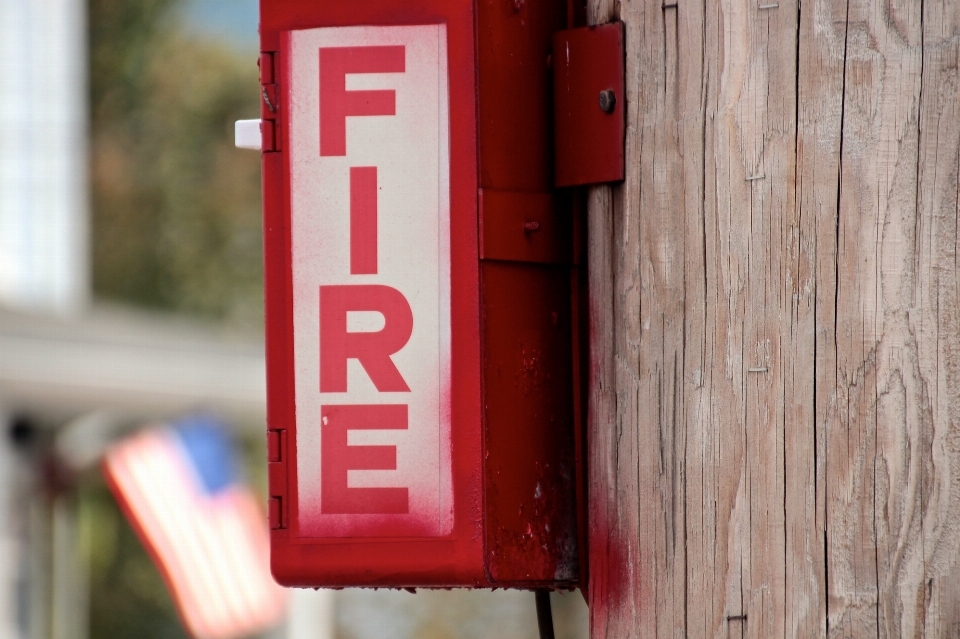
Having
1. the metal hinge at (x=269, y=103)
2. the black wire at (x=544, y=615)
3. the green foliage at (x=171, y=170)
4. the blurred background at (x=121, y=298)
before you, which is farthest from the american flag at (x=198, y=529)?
the green foliage at (x=171, y=170)

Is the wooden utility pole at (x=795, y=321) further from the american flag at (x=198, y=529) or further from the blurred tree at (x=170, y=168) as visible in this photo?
the blurred tree at (x=170, y=168)

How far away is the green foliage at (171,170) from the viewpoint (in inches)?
484

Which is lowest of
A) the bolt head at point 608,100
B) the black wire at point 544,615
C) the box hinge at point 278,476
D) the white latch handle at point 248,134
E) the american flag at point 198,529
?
the american flag at point 198,529

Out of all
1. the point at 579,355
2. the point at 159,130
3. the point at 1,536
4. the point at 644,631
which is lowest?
the point at 1,536

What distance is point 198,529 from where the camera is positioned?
6.18 m

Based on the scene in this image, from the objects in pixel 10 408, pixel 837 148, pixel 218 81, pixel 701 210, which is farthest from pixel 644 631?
pixel 218 81

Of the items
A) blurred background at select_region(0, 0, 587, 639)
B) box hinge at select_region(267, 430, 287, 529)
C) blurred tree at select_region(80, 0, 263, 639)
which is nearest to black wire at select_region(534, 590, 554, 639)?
box hinge at select_region(267, 430, 287, 529)

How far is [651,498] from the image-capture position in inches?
58.9

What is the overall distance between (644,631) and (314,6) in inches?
37.0

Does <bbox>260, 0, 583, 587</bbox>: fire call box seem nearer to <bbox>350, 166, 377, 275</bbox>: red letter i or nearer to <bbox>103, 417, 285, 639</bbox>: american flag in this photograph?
<bbox>350, 166, 377, 275</bbox>: red letter i

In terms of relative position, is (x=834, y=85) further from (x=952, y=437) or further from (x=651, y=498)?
(x=651, y=498)

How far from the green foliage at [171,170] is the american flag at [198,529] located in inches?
215

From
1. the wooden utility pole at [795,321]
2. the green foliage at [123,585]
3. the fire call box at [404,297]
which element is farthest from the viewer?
the green foliage at [123,585]

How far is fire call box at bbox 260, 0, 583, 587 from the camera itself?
1.54 metres
